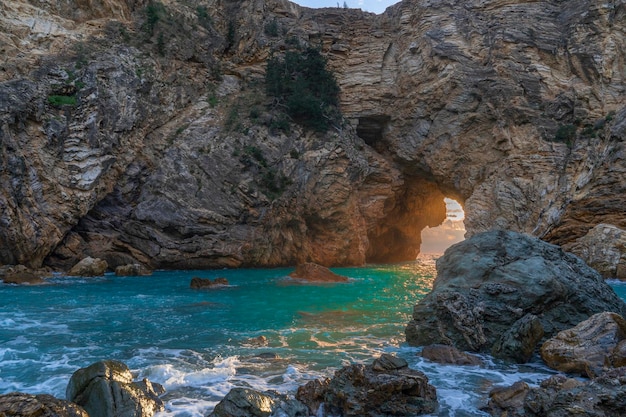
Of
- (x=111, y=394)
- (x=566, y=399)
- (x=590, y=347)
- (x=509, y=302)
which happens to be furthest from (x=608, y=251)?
(x=111, y=394)

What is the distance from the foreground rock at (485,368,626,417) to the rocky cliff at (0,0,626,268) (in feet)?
78.4

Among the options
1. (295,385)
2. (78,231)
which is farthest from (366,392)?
(78,231)

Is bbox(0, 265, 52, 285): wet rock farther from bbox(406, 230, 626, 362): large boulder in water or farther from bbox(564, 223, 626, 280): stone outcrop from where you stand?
bbox(564, 223, 626, 280): stone outcrop

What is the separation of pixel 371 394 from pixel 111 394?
352 centimetres

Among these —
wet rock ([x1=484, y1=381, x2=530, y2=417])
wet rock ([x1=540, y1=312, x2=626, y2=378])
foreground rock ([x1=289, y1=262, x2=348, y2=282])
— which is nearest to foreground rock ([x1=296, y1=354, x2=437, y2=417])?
wet rock ([x1=484, y1=381, x2=530, y2=417])

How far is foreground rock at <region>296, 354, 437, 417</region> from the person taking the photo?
5797 mm

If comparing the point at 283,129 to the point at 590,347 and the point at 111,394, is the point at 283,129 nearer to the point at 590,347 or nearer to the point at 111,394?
the point at 590,347

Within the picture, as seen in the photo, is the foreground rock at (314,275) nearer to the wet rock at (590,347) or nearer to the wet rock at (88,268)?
the wet rock at (88,268)

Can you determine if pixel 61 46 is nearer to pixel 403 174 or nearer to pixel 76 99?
pixel 76 99

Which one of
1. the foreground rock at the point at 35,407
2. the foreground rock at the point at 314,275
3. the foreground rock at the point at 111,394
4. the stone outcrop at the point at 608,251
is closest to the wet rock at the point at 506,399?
the foreground rock at the point at 111,394

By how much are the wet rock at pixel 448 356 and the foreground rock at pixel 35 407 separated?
6.13 metres

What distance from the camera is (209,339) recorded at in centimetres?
1003

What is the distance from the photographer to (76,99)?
26797mm

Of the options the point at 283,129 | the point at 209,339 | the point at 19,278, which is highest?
the point at 283,129
